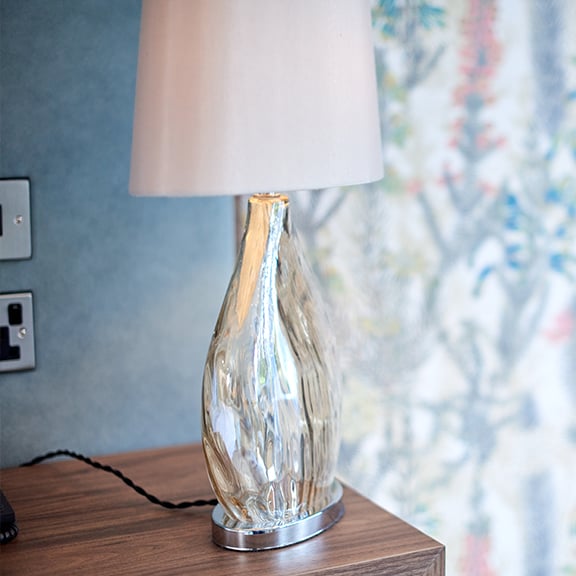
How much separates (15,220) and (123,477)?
0.38m

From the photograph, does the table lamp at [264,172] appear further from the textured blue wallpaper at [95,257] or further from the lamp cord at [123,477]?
the textured blue wallpaper at [95,257]

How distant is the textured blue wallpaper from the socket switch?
2 cm

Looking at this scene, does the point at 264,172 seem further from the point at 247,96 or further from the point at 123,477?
the point at 123,477

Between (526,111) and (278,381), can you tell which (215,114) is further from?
(526,111)

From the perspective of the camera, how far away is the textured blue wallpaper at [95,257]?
1191 mm

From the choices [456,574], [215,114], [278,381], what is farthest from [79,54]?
[456,574]

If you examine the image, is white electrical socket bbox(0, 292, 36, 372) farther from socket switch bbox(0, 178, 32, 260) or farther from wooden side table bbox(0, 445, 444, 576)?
wooden side table bbox(0, 445, 444, 576)

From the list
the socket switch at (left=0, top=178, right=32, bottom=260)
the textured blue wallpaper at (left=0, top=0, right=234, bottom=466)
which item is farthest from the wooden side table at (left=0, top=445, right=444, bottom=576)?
the socket switch at (left=0, top=178, right=32, bottom=260)

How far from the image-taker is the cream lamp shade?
84 centimetres

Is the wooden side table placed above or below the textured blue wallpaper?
below

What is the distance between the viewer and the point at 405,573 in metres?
0.94

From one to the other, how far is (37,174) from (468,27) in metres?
0.72

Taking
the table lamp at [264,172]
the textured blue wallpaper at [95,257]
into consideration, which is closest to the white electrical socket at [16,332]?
the textured blue wallpaper at [95,257]

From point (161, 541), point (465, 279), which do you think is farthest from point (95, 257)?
→ point (465, 279)
